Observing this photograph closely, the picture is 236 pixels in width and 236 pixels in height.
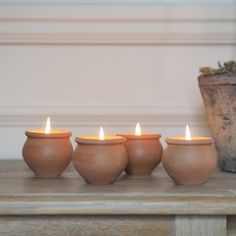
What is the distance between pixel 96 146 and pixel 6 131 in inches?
15.3

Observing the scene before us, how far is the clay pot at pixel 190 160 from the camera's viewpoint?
0.59m

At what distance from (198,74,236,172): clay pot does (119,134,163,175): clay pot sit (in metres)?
0.12

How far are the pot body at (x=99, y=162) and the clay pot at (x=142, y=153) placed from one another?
0.08 meters

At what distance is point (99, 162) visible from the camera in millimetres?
583

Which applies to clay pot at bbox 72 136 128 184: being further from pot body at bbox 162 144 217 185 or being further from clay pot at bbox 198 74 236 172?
clay pot at bbox 198 74 236 172

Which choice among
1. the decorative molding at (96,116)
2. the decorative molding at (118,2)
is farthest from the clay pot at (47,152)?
the decorative molding at (118,2)

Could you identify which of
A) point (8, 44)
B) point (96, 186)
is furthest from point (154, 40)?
point (96, 186)

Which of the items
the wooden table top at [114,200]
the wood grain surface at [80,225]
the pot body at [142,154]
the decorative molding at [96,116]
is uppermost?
the decorative molding at [96,116]

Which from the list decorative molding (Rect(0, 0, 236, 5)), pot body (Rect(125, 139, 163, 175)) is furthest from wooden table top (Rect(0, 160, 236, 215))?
decorative molding (Rect(0, 0, 236, 5))

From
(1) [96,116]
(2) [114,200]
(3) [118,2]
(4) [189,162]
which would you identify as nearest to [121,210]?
(2) [114,200]

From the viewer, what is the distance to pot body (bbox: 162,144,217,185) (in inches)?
23.3

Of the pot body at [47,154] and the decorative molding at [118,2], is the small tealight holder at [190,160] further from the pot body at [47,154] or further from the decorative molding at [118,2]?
the decorative molding at [118,2]

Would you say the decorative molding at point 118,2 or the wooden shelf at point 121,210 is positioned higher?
the decorative molding at point 118,2

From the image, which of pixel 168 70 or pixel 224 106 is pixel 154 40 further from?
pixel 224 106
